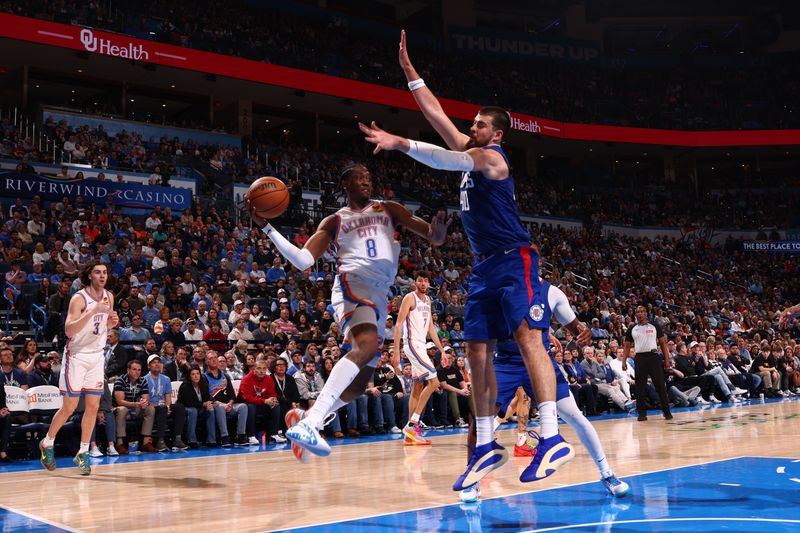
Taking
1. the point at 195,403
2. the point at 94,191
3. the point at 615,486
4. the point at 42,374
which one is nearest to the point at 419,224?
the point at 615,486

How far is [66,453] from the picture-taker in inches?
358

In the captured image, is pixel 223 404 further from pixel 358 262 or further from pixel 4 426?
pixel 358 262

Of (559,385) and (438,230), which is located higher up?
(438,230)

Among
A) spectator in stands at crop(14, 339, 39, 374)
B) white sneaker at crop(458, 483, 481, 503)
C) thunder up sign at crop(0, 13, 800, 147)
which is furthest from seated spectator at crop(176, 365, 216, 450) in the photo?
thunder up sign at crop(0, 13, 800, 147)

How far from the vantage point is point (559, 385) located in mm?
5121

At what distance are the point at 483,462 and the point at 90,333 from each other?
4354 millimetres

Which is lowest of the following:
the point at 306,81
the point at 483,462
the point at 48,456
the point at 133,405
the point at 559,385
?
the point at 48,456

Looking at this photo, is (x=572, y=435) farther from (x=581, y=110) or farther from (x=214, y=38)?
(x=581, y=110)

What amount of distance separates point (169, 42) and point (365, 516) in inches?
857

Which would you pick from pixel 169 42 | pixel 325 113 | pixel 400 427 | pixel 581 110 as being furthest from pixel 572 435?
pixel 581 110

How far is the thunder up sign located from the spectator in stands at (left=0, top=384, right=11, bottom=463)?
1570cm

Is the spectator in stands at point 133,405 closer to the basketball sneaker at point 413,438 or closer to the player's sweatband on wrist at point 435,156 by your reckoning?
the basketball sneaker at point 413,438

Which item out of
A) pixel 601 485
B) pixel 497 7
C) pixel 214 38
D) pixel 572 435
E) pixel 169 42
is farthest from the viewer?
pixel 497 7

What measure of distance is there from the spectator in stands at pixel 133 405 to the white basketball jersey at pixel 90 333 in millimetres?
2218
